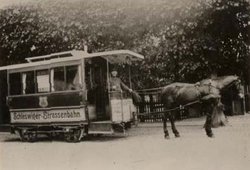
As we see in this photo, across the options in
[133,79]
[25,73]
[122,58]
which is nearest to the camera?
[122,58]

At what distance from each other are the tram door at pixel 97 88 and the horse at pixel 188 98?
89 centimetres

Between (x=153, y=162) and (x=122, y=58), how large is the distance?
1.96 m

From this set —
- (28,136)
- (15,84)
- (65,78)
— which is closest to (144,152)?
(65,78)

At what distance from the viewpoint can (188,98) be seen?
6.05 meters

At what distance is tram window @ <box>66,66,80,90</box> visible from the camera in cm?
637

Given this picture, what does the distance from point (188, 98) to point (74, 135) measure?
1573 mm

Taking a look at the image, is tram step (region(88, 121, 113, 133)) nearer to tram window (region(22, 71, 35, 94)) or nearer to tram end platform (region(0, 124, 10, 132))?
tram window (region(22, 71, 35, 94))

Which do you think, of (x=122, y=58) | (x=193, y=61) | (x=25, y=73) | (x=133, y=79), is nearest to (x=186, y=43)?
(x=193, y=61)

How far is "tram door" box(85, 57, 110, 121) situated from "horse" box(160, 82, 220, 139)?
2.92 feet

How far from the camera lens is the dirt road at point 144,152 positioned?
15.0 feet

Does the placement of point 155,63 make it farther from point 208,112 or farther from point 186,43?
point 208,112

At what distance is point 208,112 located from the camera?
5.82 meters

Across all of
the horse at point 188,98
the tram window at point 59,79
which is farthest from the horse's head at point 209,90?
the tram window at point 59,79

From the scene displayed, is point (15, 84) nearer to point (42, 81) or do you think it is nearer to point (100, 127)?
point (42, 81)
